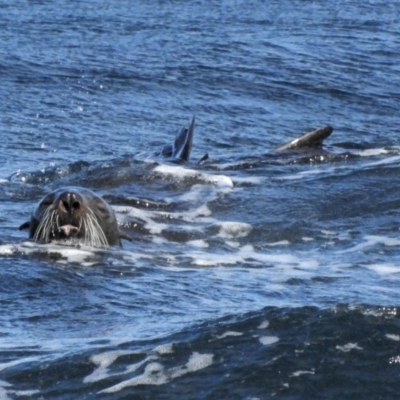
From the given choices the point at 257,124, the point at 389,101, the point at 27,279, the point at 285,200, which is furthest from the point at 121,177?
the point at 389,101

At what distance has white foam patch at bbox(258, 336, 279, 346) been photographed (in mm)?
6181

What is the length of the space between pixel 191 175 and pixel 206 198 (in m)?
0.77

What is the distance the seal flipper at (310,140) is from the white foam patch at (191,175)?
3.91 feet

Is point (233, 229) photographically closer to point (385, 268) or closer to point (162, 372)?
point (385, 268)

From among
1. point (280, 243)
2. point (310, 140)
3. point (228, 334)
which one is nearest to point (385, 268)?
point (280, 243)

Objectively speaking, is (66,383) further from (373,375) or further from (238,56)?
(238,56)

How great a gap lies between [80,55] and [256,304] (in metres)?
10.1

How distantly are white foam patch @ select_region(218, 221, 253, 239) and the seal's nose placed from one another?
139 cm

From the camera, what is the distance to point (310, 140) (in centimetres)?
1289

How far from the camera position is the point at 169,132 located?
14125mm

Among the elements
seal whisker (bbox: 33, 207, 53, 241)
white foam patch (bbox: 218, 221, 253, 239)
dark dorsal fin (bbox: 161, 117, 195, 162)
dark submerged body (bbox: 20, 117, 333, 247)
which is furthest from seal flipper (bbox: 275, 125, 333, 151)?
seal whisker (bbox: 33, 207, 53, 241)

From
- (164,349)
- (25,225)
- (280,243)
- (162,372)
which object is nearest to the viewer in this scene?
(162,372)

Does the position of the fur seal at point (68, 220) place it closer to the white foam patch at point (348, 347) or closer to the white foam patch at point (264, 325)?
the white foam patch at point (264, 325)

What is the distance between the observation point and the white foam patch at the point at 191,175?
11625 mm
